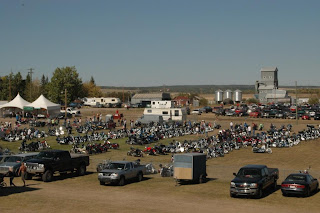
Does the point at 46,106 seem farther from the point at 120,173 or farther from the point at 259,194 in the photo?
the point at 259,194

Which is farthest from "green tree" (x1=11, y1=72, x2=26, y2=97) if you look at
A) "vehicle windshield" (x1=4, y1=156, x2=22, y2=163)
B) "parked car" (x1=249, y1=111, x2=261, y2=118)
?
"vehicle windshield" (x1=4, y1=156, x2=22, y2=163)

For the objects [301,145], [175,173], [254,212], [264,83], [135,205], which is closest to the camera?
[254,212]

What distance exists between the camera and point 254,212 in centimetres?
1599

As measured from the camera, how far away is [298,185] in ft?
60.3

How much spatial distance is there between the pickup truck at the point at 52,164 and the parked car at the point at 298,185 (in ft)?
40.4

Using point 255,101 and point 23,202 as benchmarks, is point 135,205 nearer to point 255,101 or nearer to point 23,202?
point 23,202

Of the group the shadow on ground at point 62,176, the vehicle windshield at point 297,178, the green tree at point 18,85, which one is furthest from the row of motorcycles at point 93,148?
the green tree at point 18,85

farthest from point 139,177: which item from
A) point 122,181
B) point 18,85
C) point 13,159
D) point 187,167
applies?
point 18,85

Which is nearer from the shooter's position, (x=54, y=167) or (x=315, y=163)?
(x=54, y=167)

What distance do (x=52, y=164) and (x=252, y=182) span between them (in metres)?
11.3

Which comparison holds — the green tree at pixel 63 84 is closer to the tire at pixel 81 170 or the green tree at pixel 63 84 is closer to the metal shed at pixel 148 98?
the metal shed at pixel 148 98

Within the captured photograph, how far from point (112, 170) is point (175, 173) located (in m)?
3.34

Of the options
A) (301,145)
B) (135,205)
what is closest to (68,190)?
(135,205)

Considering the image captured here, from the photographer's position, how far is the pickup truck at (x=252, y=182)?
18234 mm
